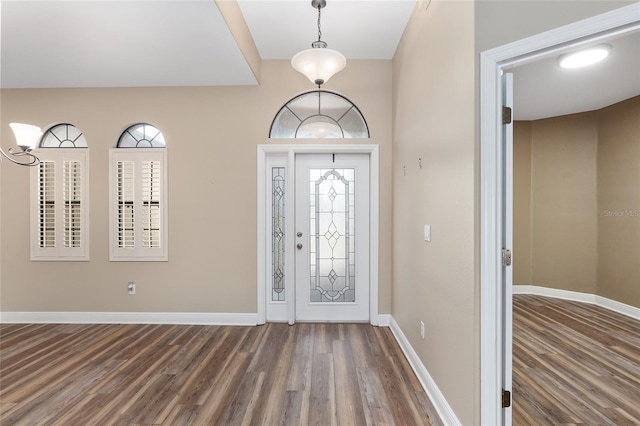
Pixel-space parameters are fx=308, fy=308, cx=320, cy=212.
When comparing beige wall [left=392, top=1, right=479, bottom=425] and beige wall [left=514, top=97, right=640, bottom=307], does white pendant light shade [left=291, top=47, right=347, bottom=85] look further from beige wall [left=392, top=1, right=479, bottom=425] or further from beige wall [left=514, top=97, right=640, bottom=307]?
beige wall [left=514, top=97, right=640, bottom=307]

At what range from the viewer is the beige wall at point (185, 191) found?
3.58 meters

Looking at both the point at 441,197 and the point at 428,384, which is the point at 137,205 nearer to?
the point at 441,197

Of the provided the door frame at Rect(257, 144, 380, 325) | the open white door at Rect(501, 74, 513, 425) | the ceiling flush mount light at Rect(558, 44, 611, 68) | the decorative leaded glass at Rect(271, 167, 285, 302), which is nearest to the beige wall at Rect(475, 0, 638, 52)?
the open white door at Rect(501, 74, 513, 425)

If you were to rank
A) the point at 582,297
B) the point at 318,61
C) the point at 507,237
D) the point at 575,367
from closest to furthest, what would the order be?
the point at 507,237
the point at 318,61
the point at 575,367
the point at 582,297

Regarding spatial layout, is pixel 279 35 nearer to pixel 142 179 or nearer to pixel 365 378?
pixel 142 179

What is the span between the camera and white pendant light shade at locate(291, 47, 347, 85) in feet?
7.36

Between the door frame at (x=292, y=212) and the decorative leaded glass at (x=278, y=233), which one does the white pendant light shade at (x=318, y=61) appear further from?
the decorative leaded glass at (x=278, y=233)

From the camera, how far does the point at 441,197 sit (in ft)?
6.77

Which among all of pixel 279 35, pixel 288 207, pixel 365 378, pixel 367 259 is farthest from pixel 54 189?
pixel 365 378

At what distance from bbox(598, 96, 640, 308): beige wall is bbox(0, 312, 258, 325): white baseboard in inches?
185

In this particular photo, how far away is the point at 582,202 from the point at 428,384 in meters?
3.96

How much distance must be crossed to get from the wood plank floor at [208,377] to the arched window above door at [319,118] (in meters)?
2.24

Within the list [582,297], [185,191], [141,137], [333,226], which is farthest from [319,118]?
[582,297]

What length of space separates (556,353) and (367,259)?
1.95 m
